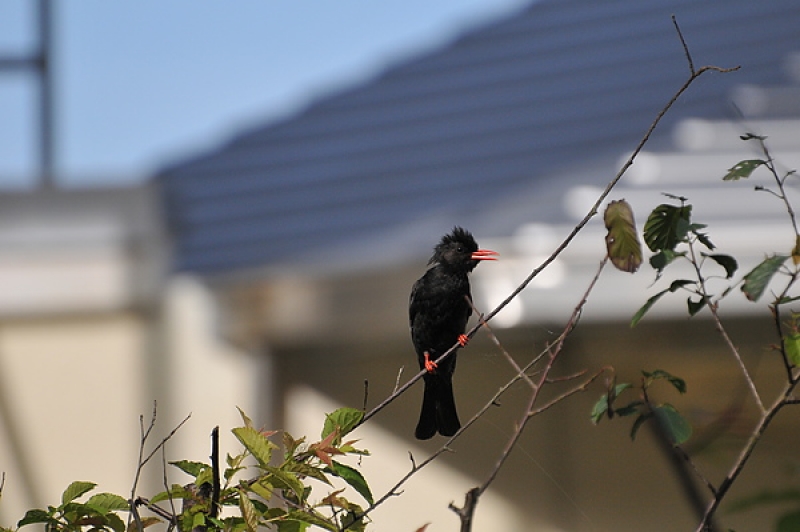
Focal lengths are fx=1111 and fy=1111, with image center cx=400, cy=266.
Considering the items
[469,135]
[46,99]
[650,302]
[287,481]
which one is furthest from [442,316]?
[46,99]

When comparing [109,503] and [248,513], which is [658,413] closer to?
[248,513]

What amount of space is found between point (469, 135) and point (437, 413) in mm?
2809

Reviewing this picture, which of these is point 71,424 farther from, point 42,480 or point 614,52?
point 614,52

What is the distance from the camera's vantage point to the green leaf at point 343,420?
932 mm

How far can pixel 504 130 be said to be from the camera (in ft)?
12.7

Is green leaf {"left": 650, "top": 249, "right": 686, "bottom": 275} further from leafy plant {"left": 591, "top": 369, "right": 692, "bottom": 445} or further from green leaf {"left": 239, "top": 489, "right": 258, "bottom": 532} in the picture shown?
green leaf {"left": 239, "top": 489, "right": 258, "bottom": 532}

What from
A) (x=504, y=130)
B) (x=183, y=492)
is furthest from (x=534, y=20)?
(x=183, y=492)

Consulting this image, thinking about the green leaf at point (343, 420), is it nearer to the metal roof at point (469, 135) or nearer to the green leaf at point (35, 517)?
the green leaf at point (35, 517)

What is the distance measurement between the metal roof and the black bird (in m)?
1.49

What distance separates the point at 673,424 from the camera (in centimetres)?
99

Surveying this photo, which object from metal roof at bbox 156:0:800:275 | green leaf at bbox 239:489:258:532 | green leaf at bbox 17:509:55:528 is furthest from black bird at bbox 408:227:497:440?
metal roof at bbox 156:0:800:275

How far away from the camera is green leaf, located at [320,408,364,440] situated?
93 centimetres

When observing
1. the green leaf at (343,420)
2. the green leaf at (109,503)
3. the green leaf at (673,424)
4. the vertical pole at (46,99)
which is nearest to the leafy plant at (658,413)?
the green leaf at (673,424)

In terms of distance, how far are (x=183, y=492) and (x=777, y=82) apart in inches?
105
